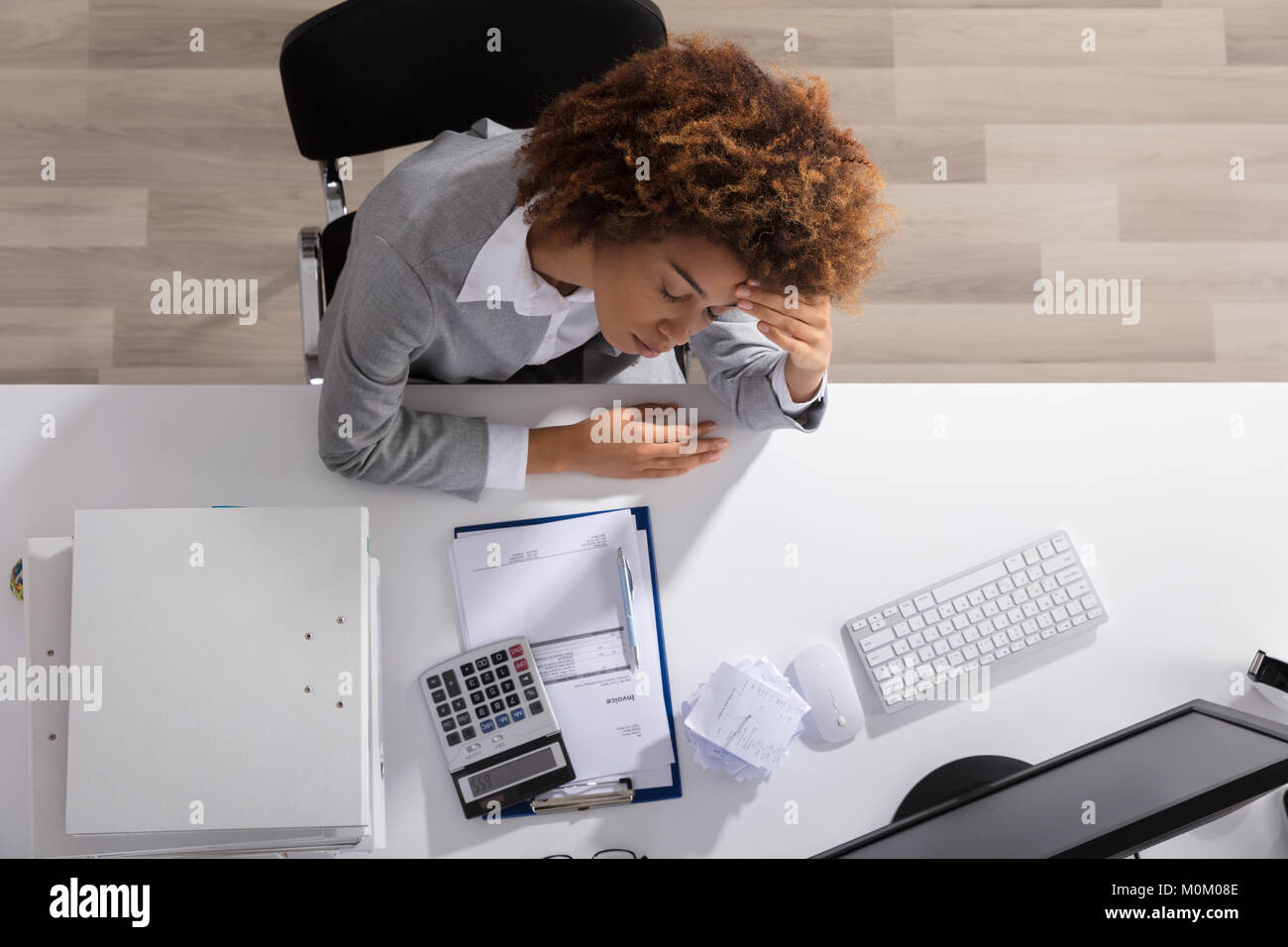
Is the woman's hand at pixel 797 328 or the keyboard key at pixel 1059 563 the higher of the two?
the woman's hand at pixel 797 328

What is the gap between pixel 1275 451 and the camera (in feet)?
4.17

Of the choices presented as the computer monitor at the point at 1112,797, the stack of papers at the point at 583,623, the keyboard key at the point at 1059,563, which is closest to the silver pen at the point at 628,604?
the stack of papers at the point at 583,623

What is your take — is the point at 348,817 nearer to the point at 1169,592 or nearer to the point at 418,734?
the point at 418,734

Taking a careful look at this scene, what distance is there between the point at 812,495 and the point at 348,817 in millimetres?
683

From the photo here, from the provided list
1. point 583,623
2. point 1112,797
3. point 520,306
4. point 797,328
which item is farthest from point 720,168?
point 1112,797

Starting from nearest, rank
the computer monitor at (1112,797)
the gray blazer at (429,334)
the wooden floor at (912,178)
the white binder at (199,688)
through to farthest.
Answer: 1. the computer monitor at (1112,797)
2. the white binder at (199,688)
3. the gray blazer at (429,334)
4. the wooden floor at (912,178)

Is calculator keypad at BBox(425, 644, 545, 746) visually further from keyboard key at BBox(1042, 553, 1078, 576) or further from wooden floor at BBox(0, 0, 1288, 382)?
wooden floor at BBox(0, 0, 1288, 382)

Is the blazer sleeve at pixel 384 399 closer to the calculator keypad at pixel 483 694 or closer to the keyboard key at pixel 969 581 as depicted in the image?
the calculator keypad at pixel 483 694

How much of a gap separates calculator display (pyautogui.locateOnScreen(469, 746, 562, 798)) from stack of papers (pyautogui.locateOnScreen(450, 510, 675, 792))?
0.03 m

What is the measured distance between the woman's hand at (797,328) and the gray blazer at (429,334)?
5 centimetres

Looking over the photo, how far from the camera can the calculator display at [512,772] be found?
1139 millimetres

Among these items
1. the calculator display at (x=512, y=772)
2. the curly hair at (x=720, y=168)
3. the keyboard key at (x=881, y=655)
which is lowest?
the calculator display at (x=512, y=772)
